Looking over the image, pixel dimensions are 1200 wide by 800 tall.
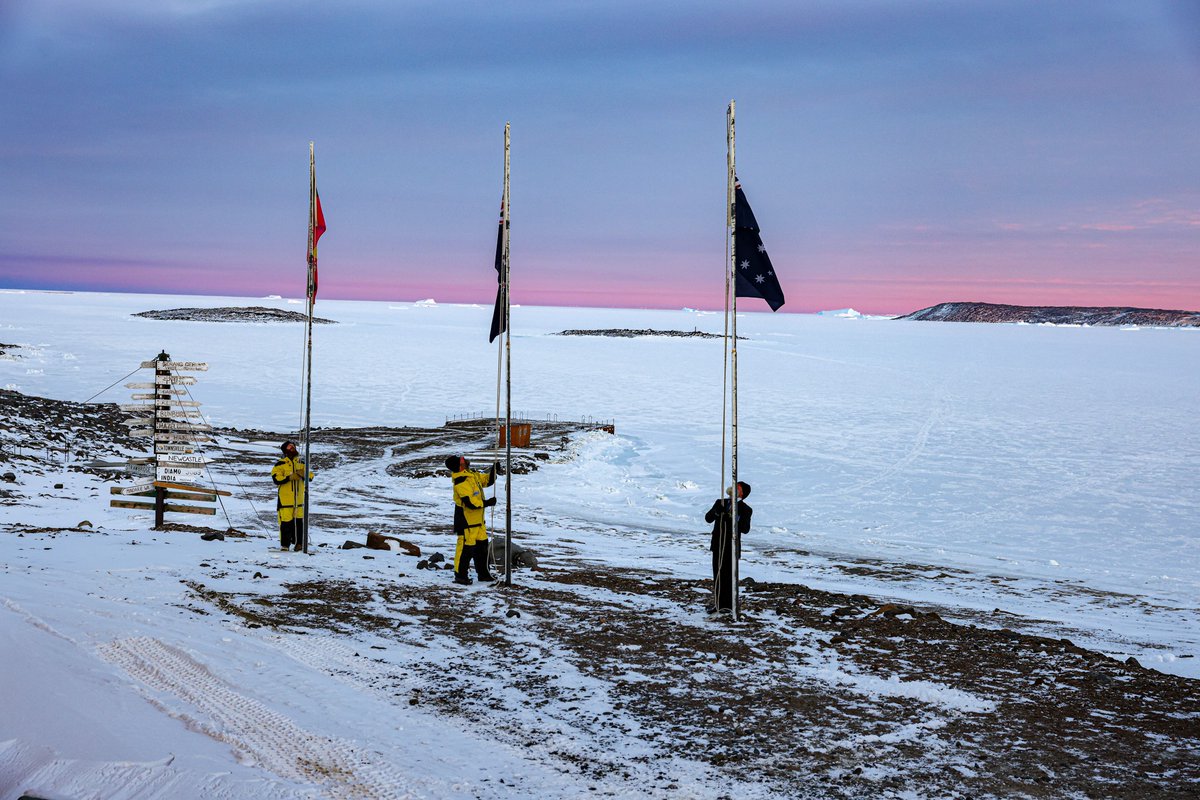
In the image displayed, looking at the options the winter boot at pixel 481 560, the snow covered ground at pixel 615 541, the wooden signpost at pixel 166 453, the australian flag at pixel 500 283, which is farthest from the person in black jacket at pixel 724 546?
the wooden signpost at pixel 166 453

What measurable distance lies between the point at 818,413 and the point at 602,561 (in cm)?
3528

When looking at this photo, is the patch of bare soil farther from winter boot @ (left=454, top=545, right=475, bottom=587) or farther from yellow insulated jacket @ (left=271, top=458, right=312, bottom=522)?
yellow insulated jacket @ (left=271, top=458, right=312, bottom=522)

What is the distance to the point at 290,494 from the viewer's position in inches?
567

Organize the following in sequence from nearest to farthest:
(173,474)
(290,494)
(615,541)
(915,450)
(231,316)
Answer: (290,494), (173,474), (615,541), (915,450), (231,316)

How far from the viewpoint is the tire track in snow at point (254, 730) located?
20.5 ft

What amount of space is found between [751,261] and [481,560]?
5.49 meters

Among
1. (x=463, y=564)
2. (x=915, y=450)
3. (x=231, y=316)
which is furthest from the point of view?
(x=231, y=316)

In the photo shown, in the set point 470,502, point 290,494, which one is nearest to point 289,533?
point 290,494

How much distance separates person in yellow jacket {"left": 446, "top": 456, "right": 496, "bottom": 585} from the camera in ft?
40.3

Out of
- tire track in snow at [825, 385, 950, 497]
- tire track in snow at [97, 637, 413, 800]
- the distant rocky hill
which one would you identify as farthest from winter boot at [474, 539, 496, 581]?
the distant rocky hill

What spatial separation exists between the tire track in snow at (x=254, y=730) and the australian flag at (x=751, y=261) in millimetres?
6919

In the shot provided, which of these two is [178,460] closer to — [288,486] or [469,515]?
[288,486]

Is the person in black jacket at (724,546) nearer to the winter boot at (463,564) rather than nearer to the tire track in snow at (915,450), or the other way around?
the winter boot at (463,564)

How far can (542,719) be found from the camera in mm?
7738
